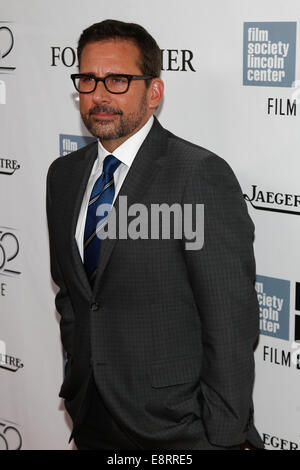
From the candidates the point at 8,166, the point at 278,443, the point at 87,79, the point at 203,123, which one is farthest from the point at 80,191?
the point at 278,443

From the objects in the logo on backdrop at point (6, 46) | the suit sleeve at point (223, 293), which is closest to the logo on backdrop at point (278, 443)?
the suit sleeve at point (223, 293)

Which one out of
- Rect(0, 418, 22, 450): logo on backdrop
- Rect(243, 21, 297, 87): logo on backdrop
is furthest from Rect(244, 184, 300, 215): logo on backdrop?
Rect(0, 418, 22, 450): logo on backdrop

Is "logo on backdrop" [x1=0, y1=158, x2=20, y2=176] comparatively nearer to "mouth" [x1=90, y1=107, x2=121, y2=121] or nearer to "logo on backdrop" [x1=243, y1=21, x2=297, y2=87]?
"mouth" [x1=90, y1=107, x2=121, y2=121]

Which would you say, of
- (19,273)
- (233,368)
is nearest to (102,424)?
(233,368)

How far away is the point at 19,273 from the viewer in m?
3.02

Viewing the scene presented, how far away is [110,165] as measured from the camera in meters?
2.09

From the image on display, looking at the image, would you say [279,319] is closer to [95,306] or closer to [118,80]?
[95,306]

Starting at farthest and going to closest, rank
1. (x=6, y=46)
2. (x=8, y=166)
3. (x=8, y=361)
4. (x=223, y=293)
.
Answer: (x=8, y=361) → (x=8, y=166) → (x=6, y=46) → (x=223, y=293)

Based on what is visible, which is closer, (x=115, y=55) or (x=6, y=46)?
(x=115, y=55)

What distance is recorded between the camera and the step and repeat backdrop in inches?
84.3

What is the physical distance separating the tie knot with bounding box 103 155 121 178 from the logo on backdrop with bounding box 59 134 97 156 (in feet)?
1.87

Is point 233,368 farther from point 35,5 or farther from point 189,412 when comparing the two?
point 35,5

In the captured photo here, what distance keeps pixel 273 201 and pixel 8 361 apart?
1.49 metres

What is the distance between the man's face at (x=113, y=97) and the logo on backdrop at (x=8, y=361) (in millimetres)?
1416
